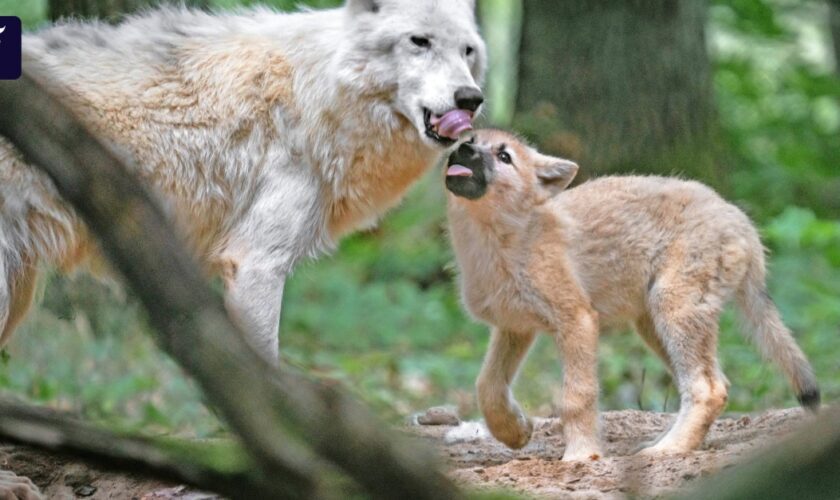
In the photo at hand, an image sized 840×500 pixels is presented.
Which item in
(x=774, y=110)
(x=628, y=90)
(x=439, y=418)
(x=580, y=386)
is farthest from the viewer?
(x=774, y=110)

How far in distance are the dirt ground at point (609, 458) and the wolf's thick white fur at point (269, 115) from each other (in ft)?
4.49

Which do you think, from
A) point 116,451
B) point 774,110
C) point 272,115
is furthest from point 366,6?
point 774,110

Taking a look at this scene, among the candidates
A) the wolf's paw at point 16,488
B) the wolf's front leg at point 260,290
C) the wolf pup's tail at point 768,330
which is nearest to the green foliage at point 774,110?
the wolf pup's tail at point 768,330

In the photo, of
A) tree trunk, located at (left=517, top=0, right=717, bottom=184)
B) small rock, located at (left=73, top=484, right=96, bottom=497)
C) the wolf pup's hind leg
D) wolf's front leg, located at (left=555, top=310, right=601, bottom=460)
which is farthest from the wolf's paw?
tree trunk, located at (left=517, top=0, right=717, bottom=184)

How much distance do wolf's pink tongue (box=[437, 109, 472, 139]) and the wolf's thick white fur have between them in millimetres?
73

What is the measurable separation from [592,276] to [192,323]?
4038mm

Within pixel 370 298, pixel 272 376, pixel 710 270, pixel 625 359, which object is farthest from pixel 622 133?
pixel 272 376

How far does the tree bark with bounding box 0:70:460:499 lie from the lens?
7.52 feet

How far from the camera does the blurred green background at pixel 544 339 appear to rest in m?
8.05

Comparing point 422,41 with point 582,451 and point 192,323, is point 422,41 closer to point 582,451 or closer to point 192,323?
point 582,451

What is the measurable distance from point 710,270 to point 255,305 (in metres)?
2.43

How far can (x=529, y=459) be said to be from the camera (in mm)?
5695

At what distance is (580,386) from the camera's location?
555 centimetres

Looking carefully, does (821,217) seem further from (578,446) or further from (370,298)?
(578,446)
